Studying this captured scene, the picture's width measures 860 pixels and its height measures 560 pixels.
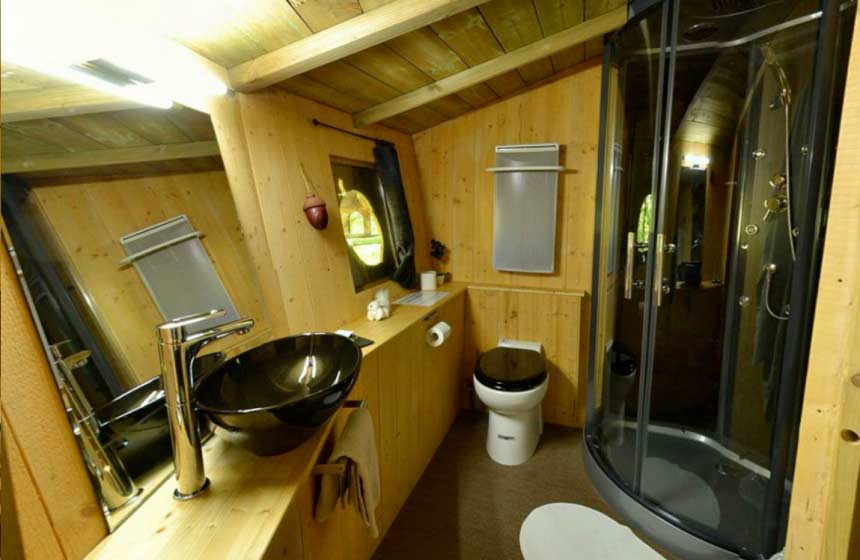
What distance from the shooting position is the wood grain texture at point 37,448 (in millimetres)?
584

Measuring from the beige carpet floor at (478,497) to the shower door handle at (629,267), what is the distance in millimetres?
1057

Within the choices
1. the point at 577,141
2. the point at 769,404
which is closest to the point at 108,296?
the point at 577,141

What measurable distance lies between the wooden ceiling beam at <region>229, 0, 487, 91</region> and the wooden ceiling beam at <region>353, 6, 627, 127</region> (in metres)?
0.69

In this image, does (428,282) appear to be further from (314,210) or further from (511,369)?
(314,210)

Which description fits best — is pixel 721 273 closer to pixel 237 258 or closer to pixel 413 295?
pixel 413 295

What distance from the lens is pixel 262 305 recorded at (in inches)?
54.5

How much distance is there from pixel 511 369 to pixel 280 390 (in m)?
1.40

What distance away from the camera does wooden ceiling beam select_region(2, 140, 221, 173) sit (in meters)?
0.70

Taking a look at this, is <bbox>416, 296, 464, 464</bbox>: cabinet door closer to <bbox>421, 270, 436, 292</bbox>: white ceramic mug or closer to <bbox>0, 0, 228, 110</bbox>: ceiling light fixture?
<bbox>421, 270, 436, 292</bbox>: white ceramic mug

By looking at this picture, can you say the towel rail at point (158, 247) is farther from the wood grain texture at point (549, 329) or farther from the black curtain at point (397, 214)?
the wood grain texture at point (549, 329)

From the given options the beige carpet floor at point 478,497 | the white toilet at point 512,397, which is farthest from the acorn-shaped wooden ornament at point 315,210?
the beige carpet floor at point 478,497

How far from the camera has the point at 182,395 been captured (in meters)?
0.78

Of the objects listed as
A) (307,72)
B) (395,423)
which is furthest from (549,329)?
(307,72)

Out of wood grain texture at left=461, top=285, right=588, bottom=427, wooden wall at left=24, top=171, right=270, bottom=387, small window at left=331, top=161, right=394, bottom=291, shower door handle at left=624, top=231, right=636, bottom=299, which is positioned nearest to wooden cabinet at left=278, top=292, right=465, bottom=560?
wood grain texture at left=461, top=285, right=588, bottom=427
